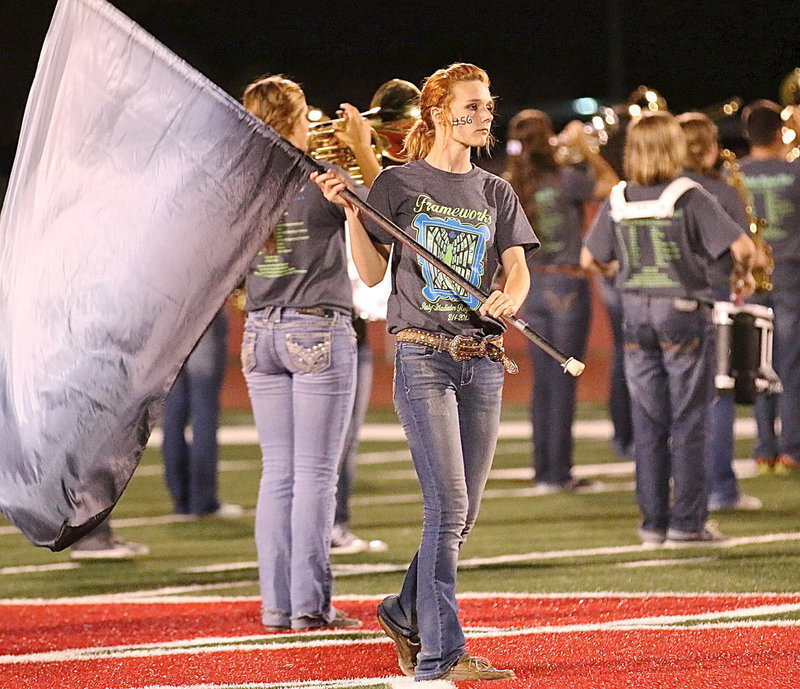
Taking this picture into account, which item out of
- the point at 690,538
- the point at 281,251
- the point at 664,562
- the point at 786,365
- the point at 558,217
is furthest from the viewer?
the point at 786,365

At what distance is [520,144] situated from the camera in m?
10.6

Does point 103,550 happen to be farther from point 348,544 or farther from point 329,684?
point 329,684

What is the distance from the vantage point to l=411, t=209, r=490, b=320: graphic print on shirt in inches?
218

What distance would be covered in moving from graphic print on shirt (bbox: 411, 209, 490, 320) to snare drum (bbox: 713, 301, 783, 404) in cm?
343

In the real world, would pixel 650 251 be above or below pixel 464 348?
above

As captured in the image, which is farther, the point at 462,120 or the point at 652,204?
the point at 652,204

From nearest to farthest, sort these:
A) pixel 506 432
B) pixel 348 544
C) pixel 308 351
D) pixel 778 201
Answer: pixel 308 351 < pixel 348 544 < pixel 778 201 < pixel 506 432

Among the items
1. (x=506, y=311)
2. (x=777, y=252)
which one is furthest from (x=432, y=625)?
(x=777, y=252)

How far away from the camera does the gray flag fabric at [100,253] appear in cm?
525

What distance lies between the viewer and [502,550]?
28.1 feet

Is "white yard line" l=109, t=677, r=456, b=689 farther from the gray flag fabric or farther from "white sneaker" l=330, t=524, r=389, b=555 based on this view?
"white sneaker" l=330, t=524, r=389, b=555

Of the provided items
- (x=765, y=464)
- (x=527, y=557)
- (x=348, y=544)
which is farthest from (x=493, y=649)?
(x=765, y=464)

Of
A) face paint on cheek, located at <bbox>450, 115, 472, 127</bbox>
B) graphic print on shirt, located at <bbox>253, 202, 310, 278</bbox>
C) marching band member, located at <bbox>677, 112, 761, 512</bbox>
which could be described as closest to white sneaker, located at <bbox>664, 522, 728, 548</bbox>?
marching band member, located at <bbox>677, 112, 761, 512</bbox>

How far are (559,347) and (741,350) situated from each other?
79.4 inches
